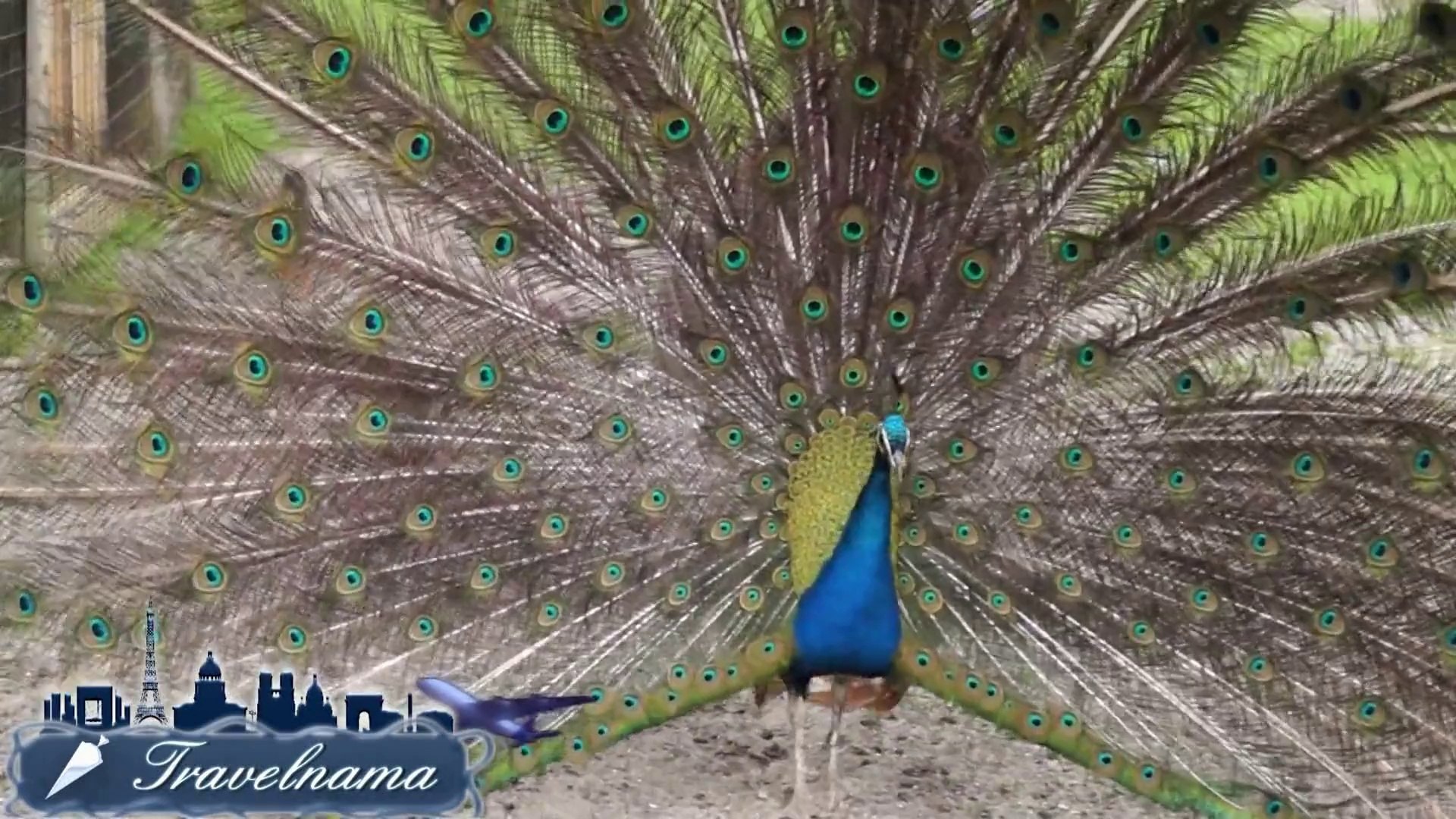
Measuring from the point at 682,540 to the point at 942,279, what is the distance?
25.7 inches

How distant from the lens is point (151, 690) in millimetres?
2434

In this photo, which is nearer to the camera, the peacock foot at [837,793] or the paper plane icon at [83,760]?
the paper plane icon at [83,760]

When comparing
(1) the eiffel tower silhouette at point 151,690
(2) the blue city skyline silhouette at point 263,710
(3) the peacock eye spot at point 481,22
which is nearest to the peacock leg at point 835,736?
(2) the blue city skyline silhouette at point 263,710

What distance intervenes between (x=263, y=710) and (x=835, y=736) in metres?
1.04

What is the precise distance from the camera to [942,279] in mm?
2453

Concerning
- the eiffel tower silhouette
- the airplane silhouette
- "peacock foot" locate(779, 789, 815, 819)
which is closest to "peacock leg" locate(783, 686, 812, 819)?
"peacock foot" locate(779, 789, 815, 819)

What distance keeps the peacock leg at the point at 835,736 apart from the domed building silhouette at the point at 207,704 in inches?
40.8

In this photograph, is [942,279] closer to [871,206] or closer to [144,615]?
[871,206]

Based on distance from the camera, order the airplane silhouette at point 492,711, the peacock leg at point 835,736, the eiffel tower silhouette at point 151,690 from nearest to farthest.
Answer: the eiffel tower silhouette at point 151,690, the airplane silhouette at point 492,711, the peacock leg at point 835,736

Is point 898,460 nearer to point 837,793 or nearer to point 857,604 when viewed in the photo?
point 857,604

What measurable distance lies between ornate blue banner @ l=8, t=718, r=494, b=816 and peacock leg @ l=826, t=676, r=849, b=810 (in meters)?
0.72

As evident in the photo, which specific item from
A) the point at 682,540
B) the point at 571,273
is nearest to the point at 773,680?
the point at 682,540

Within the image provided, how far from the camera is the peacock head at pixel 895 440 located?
7.52 feet

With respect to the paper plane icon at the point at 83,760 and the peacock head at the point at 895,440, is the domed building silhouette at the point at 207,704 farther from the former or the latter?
the peacock head at the point at 895,440
